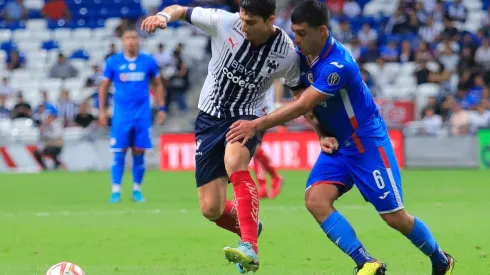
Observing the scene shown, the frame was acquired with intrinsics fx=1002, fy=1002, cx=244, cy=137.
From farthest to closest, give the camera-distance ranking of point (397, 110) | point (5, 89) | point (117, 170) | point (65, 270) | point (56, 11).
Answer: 1. point (56, 11)
2. point (5, 89)
3. point (397, 110)
4. point (117, 170)
5. point (65, 270)

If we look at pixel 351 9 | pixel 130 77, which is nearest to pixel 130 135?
pixel 130 77

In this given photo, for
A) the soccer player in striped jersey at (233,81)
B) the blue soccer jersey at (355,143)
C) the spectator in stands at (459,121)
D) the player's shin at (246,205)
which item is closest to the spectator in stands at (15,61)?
the spectator in stands at (459,121)

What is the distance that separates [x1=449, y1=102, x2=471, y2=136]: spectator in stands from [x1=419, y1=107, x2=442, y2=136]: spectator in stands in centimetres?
29

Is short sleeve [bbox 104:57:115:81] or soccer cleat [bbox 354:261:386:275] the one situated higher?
soccer cleat [bbox 354:261:386:275]

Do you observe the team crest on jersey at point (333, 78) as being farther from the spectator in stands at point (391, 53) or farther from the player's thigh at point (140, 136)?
the spectator in stands at point (391, 53)

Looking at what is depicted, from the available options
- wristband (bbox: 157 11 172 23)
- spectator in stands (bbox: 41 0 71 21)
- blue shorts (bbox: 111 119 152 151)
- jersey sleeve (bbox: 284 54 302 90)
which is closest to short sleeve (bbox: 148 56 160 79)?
blue shorts (bbox: 111 119 152 151)

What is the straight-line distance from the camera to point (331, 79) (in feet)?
22.8

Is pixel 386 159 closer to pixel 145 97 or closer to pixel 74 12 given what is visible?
pixel 145 97

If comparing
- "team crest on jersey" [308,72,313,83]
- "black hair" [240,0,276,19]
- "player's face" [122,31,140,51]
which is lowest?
"player's face" [122,31,140,51]

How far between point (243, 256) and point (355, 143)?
1.17 meters

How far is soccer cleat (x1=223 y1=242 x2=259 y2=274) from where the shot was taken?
6.84 metres

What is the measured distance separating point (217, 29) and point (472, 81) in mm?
17431

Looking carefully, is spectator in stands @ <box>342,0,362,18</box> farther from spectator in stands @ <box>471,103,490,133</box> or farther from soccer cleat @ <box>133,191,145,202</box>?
soccer cleat @ <box>133,191,145,202</box>

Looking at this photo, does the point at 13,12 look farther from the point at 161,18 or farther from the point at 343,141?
the point at 343,141
